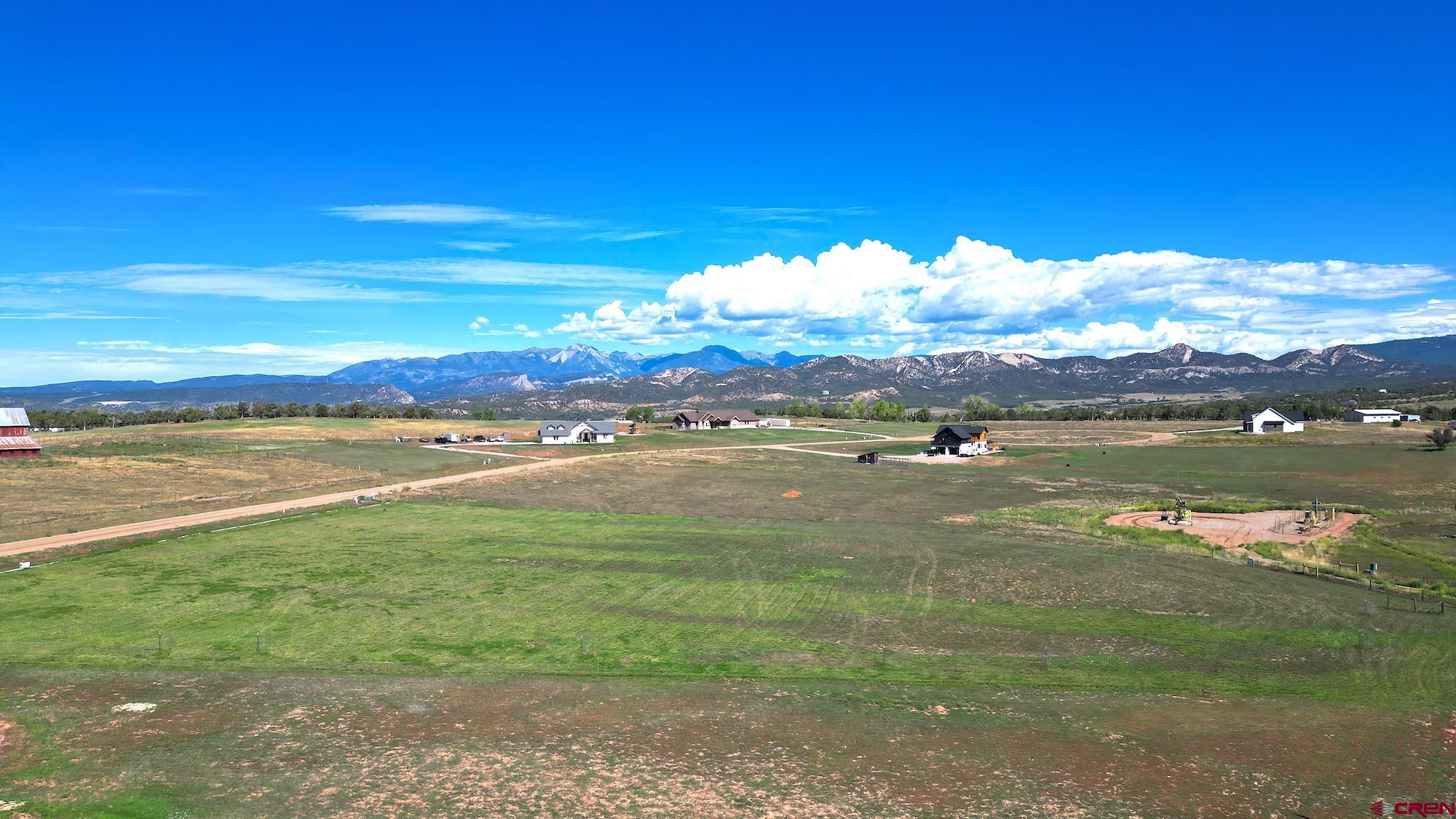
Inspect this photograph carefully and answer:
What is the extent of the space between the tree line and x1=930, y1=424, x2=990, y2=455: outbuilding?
132258 mm

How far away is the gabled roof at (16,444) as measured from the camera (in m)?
82.7

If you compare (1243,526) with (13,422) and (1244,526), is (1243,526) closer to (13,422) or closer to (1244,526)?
(1244,526)

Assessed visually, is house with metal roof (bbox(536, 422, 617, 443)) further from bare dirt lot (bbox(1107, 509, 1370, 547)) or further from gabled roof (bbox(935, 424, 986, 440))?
bare dirt lot (bbox(1107, 509, 1370, 547))

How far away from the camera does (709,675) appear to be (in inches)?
1047

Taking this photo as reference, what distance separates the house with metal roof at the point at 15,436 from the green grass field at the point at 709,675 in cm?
5491

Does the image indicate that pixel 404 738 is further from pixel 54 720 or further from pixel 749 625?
pixel 749 625

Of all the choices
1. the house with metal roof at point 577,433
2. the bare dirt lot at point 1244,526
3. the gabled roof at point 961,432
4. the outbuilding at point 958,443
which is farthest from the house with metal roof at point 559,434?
the bare dirt lot at point 1244,526

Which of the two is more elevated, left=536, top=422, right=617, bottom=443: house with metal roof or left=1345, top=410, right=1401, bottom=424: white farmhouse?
left=536, top=422, right=617, bottom=443: house with metal roof

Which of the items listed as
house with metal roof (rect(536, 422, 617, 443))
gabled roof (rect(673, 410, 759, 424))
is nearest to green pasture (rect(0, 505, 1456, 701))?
house with metal roof (rect(536, 422, 617, 443))

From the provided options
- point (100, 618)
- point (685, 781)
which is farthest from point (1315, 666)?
point (100, 618)

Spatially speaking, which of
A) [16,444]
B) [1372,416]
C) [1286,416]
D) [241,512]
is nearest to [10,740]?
[241,512]

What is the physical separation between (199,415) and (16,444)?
9337 cm

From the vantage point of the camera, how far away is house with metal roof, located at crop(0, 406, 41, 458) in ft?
273

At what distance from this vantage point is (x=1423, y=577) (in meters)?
41.2
